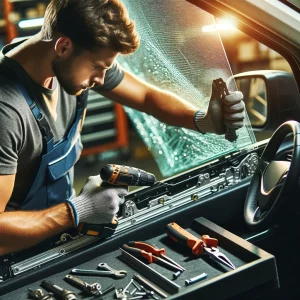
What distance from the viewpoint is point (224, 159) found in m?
2.70

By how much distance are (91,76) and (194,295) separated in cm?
91

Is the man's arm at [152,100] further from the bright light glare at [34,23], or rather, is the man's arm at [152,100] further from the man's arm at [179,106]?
the bright light glare at [34,23]

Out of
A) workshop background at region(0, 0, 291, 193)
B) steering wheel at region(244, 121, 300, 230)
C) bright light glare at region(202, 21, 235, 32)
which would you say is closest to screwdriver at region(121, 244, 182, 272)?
steering wheel at region(244, 121, 300, 230)

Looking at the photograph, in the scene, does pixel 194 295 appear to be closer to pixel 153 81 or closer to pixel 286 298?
pixel 286 298

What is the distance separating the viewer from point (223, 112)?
2.57m

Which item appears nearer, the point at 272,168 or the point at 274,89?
the point at 272,168

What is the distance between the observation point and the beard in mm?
2371

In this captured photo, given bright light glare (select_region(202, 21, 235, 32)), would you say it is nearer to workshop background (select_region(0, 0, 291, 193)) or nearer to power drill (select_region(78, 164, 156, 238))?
power drill (select_region(78, 164, 156, 238))

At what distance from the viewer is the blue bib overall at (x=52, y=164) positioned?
7.84 feet

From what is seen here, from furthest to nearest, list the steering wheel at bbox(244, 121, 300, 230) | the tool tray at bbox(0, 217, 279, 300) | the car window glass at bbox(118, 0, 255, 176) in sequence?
the car window glass at bbox(118, 0, 255, 176) → the steering wheel at bbox(244, 121, 300, 230) → the tool tray at bbox(0, 217, 279, 300)

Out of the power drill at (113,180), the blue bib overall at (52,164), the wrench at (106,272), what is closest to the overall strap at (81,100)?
the blue bib overall at (52,164)

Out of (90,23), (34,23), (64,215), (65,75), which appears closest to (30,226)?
(64,215)

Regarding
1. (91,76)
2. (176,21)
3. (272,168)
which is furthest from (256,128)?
(91,76)

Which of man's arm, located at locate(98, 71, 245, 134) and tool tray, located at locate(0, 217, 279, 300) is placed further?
man's arm, located at locate(98, 71, 245, 134)
